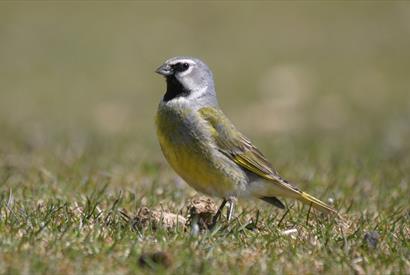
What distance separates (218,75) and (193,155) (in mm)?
12596

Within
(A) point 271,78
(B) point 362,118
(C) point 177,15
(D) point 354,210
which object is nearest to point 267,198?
(D) point 354,210

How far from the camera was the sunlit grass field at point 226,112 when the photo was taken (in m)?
5.45

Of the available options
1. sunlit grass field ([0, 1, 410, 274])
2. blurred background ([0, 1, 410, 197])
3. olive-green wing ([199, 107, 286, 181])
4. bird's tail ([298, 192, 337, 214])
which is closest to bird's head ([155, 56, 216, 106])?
olive-green wing ([199, 107, 286, 181])

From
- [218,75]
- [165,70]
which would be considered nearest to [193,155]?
[165,70]

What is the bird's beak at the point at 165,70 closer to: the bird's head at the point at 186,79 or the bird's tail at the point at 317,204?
the bird's head at the point at 186,79

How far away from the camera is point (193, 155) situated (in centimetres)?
688

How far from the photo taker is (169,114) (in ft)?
23.3

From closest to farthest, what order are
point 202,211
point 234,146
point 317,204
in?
point 202,211
point 317,204
point 234,146

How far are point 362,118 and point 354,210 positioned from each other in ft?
25.7

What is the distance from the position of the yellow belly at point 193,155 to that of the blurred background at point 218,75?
2.57 metres

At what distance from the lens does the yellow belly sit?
22.5 feet

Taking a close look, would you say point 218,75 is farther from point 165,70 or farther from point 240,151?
point 240,151

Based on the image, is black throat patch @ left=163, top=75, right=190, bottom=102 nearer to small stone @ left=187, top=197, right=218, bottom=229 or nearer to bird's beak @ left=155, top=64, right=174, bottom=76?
bird's beak @ left=155, top=64, right=174, bottom=76

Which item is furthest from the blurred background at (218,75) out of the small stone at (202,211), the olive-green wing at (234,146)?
the small stone at (202,211)
